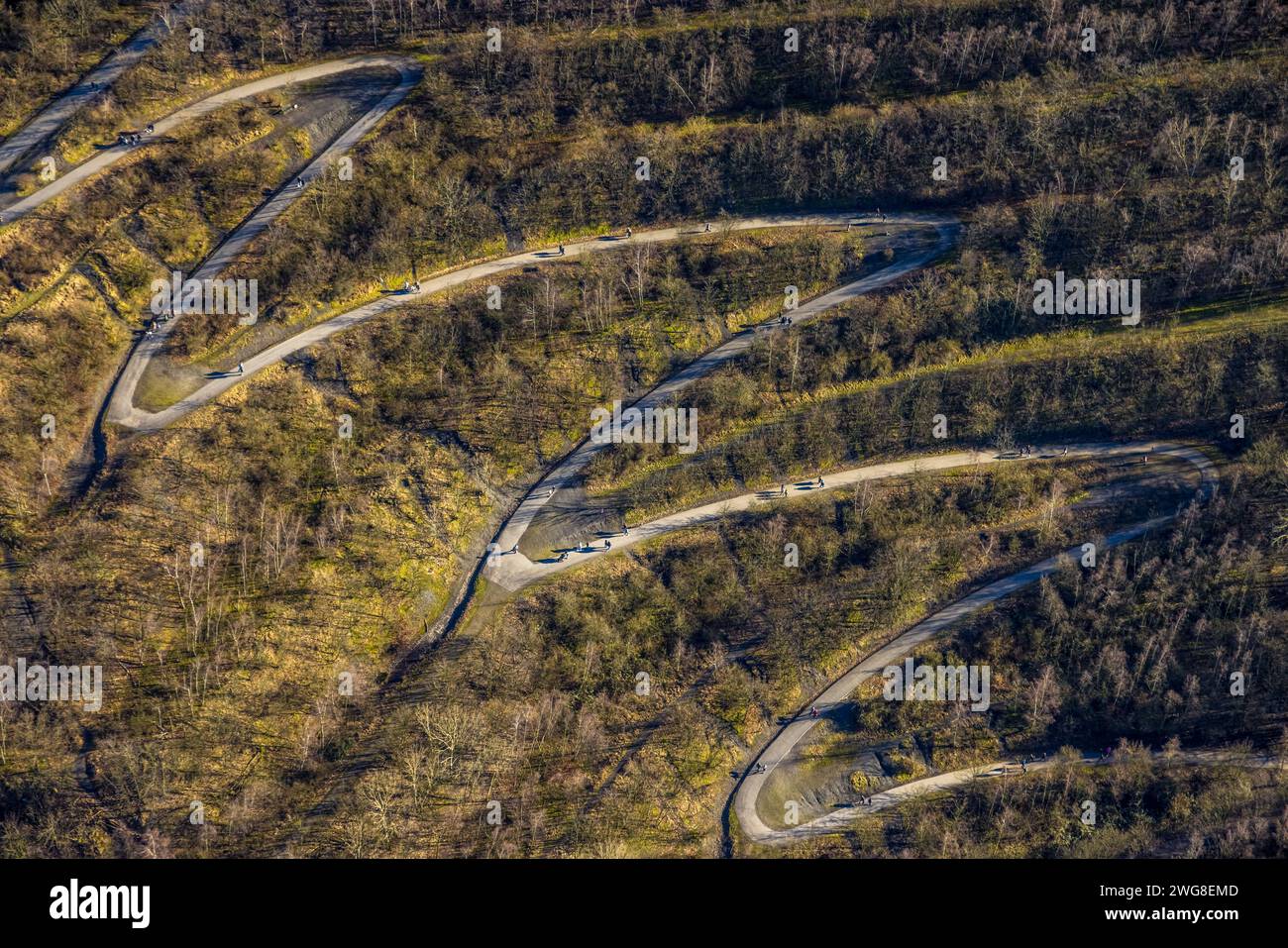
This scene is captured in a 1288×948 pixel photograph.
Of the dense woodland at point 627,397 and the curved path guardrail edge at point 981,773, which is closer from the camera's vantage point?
the dense woodland at point 627,397

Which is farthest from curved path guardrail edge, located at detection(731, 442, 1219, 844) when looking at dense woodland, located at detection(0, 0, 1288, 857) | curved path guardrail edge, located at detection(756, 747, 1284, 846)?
curved path guardrail edge, located at detection(756, 747, 1284, 846)

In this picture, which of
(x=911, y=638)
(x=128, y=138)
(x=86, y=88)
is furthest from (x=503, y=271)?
(x=911, y=638)

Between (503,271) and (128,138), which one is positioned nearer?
(128,138)

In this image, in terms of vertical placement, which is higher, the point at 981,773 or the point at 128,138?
the point at 128,138

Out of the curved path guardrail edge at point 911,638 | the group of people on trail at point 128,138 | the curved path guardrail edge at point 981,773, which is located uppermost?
the group of people on trail at point 128,138

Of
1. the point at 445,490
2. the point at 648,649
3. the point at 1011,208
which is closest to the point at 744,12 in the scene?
the point at 1011,208

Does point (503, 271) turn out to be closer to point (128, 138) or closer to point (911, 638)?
point (128, 138)

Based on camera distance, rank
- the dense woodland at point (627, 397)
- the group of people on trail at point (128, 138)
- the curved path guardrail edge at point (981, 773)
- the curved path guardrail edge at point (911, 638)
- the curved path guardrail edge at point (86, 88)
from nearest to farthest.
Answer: the dense woodland at point (627, 397) → the curved path guardrail edge at point (911, 638) → the curved path guardrail edge at point (981, 773) → the curved path guardrail edge at point (86, 88) → the group of people on trail at point (128, 138)

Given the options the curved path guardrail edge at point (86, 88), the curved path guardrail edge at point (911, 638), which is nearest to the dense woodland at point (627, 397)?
the curved path guardrail edge at point (911, 638)

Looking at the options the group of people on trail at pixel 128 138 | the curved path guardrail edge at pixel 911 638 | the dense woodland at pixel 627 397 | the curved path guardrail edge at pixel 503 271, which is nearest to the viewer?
the dense woodland at pixel 627 397

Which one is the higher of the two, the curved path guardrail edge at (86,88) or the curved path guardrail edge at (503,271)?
the curved path guardrail edge at (86,88)

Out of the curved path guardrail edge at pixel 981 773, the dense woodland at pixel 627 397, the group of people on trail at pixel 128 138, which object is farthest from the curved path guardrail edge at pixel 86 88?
the curved path guardrail edge at pixel 981 773

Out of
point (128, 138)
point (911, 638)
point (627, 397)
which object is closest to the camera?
point (911, 638)

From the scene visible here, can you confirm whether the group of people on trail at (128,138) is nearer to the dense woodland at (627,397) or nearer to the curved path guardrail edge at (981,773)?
the dense woodland at (627,397)
